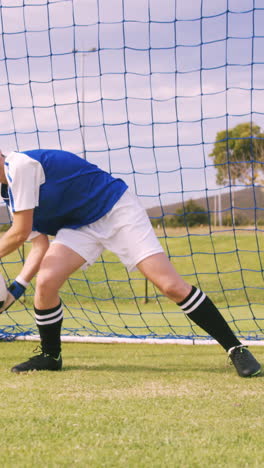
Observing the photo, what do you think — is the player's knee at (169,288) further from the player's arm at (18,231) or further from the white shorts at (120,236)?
the player's arm at (18,231)

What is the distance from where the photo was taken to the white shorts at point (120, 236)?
380cm

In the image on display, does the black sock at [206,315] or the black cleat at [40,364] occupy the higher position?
the black sock at [206,315]

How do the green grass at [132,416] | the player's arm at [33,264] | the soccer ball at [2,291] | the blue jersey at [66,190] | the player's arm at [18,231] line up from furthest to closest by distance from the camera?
the player's arm at [33,264] → the soccer ball at [2,291] → the blue jersey at [66,190] → the player's arm at [18,231] → the green grass at [132,416]

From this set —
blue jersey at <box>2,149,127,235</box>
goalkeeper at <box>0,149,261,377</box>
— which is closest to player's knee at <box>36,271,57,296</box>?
goalkeeper at <box>0,149,261,377</box>

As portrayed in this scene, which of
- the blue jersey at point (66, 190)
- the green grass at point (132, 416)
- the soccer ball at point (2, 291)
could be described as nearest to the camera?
the green grass at point (132, 416)

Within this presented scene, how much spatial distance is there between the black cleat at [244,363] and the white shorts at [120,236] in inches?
30.4

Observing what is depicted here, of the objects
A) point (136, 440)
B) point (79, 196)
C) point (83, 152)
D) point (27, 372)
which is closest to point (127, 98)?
point (83, 152)

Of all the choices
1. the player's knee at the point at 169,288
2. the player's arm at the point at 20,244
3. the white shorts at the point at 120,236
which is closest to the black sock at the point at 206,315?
the player's knee at the point at 169,288

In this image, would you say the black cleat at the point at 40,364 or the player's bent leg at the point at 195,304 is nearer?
the player's bent leg at the point at 195,304

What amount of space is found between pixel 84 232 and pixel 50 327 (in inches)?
25.2

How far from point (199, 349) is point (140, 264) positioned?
4.81 ft

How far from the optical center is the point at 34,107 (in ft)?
19.0

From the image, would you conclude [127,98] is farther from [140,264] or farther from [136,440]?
[136,440]

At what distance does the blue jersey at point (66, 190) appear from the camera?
12.5 feet
